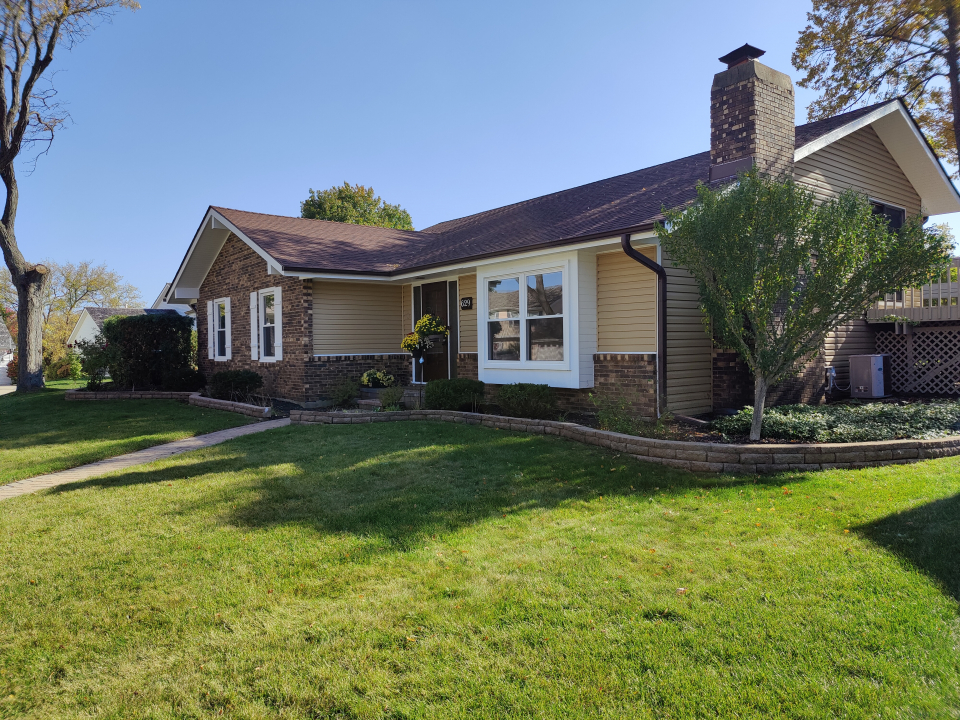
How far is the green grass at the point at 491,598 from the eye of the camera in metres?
2.69

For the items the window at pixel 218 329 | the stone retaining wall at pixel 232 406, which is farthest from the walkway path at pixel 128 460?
the window at pixel 218 329

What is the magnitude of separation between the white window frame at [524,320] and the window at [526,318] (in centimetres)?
2

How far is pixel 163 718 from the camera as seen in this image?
101 inches

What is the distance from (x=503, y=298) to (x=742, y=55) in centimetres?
538

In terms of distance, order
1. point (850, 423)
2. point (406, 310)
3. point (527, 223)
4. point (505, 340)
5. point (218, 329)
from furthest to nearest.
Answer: point (218, 329) < point (406, 310) < point (527, 223) < point (505, 340) < point (850, 423)

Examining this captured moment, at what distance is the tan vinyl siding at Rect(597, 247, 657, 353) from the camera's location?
9000mm

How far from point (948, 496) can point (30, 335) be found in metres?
21.0

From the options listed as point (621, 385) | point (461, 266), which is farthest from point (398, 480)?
point (461, 266)

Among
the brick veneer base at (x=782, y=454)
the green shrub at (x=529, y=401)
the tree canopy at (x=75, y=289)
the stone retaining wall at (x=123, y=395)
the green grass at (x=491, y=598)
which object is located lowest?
the green grass at (x=491, y=598)

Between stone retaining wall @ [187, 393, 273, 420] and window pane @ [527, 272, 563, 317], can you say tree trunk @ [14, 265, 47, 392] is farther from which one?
window pane @ [527, 272, 563, 317]

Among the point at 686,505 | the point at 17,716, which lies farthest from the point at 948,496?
the point at 17,716

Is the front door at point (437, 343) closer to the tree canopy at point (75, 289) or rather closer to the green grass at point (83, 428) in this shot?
the green grass at point (83, 428)

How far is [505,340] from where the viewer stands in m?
10.7

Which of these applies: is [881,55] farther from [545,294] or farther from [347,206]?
[347,206]
